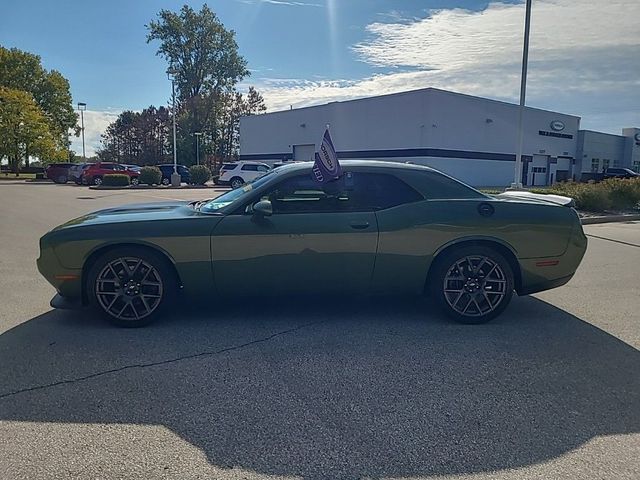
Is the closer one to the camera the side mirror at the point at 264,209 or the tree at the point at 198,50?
the side mirror at the point at 264,209

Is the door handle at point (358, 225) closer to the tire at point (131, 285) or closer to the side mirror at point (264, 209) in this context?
the side mirror at point (264, 209)

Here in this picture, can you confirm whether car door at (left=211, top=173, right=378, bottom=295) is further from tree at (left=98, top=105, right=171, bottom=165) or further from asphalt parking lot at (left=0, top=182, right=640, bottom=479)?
tree at (left=98, top=105, right=171, bottom=165)

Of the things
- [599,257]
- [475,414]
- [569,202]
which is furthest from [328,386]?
[599,257]

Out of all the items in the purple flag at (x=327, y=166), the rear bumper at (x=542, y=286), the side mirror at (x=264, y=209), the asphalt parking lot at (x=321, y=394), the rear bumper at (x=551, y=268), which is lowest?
the asphalt parking lot at (x=321, y=394)

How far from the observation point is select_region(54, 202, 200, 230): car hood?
4453 mm

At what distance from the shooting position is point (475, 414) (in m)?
3.01

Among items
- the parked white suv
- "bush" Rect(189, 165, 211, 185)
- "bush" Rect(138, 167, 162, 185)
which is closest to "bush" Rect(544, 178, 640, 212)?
the parked white suv

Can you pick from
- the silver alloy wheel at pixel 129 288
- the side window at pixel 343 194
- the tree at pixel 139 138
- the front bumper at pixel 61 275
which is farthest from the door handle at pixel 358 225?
the tree at pixel 139 138

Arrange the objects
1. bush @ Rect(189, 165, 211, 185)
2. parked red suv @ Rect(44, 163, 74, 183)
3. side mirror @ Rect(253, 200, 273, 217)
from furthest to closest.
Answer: parked red suv @ Rect(44, 163, 74, 183), bush @ Rect(189, 165, 211, 185), side mirror @ Rect(253, 200, 273, 217)

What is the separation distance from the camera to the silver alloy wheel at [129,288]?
14.2ft

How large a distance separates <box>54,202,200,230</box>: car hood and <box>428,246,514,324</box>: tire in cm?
249

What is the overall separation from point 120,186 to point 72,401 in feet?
95.2

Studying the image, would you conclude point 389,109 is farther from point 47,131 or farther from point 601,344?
point 47,131

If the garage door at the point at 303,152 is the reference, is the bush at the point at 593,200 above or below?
below
